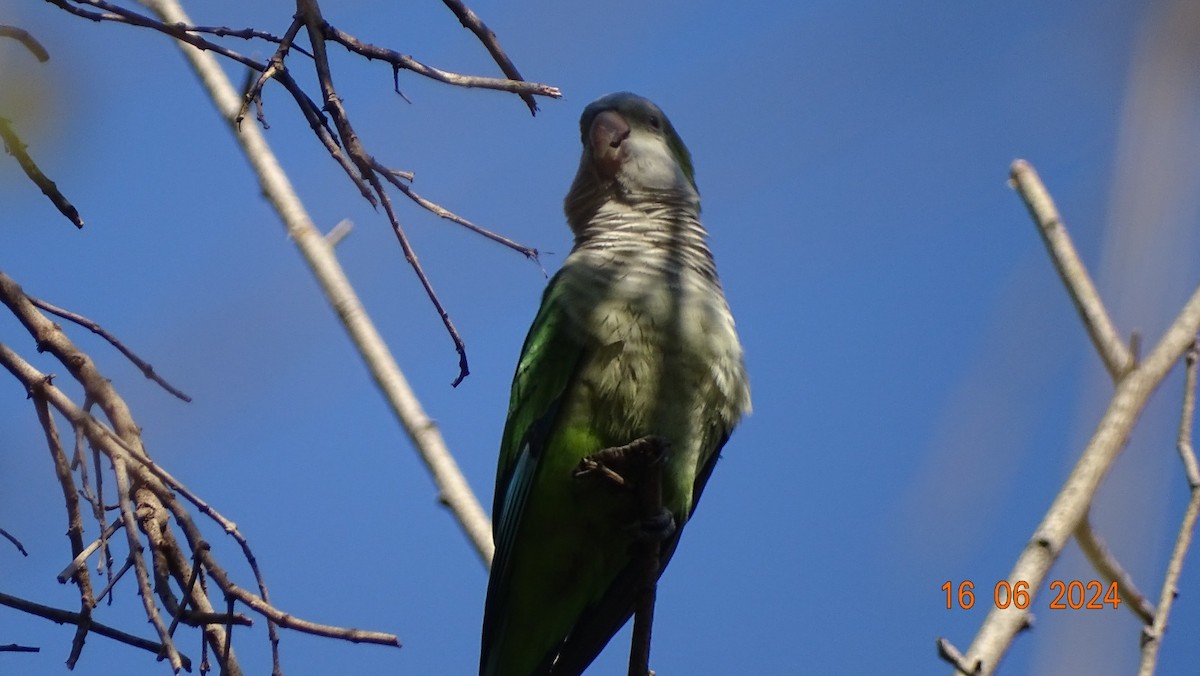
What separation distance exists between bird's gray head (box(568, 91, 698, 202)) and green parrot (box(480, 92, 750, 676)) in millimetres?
261

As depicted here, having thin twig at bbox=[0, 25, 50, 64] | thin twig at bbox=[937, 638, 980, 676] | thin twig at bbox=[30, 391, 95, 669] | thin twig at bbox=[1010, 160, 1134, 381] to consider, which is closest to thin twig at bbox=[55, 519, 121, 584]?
thin twig at bbox=[30, 391, 95, 669]

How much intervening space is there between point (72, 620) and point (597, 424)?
5.53 feet

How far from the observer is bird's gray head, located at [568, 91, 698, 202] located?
407 cm

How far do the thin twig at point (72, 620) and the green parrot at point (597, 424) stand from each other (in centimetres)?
148

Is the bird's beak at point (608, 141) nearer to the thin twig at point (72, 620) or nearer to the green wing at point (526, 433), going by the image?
the green wing at point (526, 433)

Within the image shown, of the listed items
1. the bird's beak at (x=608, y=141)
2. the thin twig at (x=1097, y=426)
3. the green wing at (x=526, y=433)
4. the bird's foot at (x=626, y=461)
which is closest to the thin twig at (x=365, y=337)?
the green wing at (x=526, y=433)

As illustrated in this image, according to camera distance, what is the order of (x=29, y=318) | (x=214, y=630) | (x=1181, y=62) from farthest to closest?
1. (x=29, y=318)
2. (x=214, y=630)
3. (x=1181, y=62)

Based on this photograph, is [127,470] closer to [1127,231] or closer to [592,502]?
[592,502]

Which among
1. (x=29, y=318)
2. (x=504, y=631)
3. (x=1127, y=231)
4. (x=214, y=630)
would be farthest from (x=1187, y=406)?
(x=29, y=318)

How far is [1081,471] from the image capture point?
9.13 feet

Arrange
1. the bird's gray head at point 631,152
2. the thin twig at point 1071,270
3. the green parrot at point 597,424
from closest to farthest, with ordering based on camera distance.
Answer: the thin twig at point 1071,270 → the green parrot at point 597,424 → the bird's gray head at point 631,152

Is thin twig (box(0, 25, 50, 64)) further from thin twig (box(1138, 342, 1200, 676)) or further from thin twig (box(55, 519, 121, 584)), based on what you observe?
thin twig (box(1138, 342, 1200, 676))

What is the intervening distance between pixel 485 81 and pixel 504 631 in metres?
2.04

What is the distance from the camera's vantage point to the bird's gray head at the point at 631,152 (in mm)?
4070
